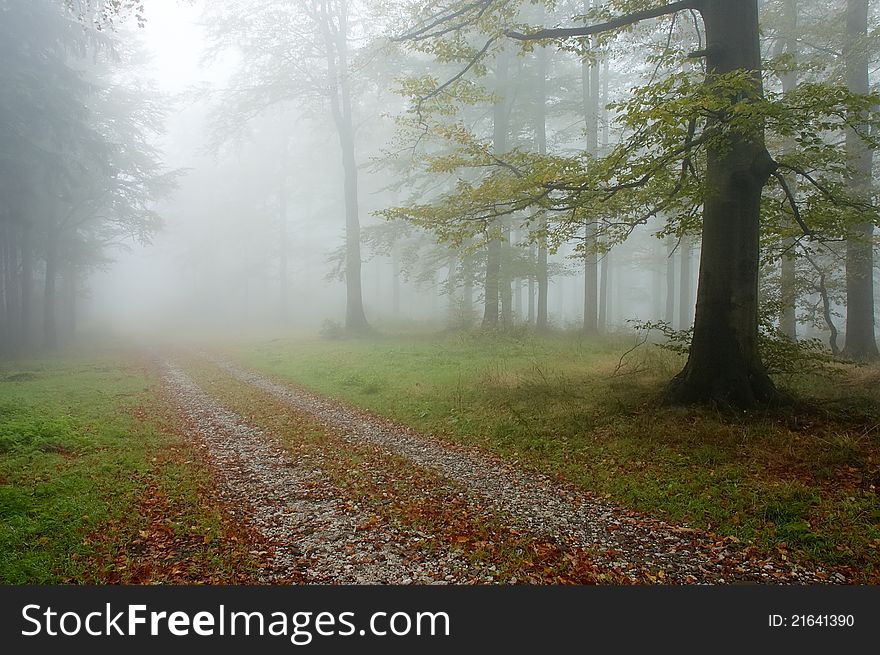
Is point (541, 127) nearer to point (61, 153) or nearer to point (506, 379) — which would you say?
point (506, 379)

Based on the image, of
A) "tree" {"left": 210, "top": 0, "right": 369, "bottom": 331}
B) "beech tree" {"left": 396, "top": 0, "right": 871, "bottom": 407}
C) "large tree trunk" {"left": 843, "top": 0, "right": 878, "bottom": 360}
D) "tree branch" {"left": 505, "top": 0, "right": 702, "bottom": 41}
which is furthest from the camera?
"tree" {"left": 210, "top": 0, "right": 369, "bottom": 331}

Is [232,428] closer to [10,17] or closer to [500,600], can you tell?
[500,600]

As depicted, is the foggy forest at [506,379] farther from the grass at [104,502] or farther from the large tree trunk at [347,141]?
the large tree trunk at [347,141]

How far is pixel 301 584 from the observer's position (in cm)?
392

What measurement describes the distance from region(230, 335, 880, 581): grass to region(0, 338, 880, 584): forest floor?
31 mm

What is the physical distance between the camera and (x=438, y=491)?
576 centimetres

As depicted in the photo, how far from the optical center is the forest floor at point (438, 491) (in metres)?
4.09

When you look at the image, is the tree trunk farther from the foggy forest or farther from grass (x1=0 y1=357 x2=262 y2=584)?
grass (x1=0 y1=357 x2=262 y2=584)

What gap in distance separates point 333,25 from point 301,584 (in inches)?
940

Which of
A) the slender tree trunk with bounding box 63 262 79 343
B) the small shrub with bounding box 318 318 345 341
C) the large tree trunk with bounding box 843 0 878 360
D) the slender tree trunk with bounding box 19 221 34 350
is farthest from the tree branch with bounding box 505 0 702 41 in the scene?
the slender tree trunk with bounding box 63 262 79 343

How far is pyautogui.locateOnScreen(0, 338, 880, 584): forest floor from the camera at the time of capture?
13.4 feet

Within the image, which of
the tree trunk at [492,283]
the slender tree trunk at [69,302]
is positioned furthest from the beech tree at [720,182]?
the slender tree trunk at [69,302]

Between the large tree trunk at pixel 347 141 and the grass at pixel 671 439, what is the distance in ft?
32.6

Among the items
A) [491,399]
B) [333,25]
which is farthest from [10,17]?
[491,399]
